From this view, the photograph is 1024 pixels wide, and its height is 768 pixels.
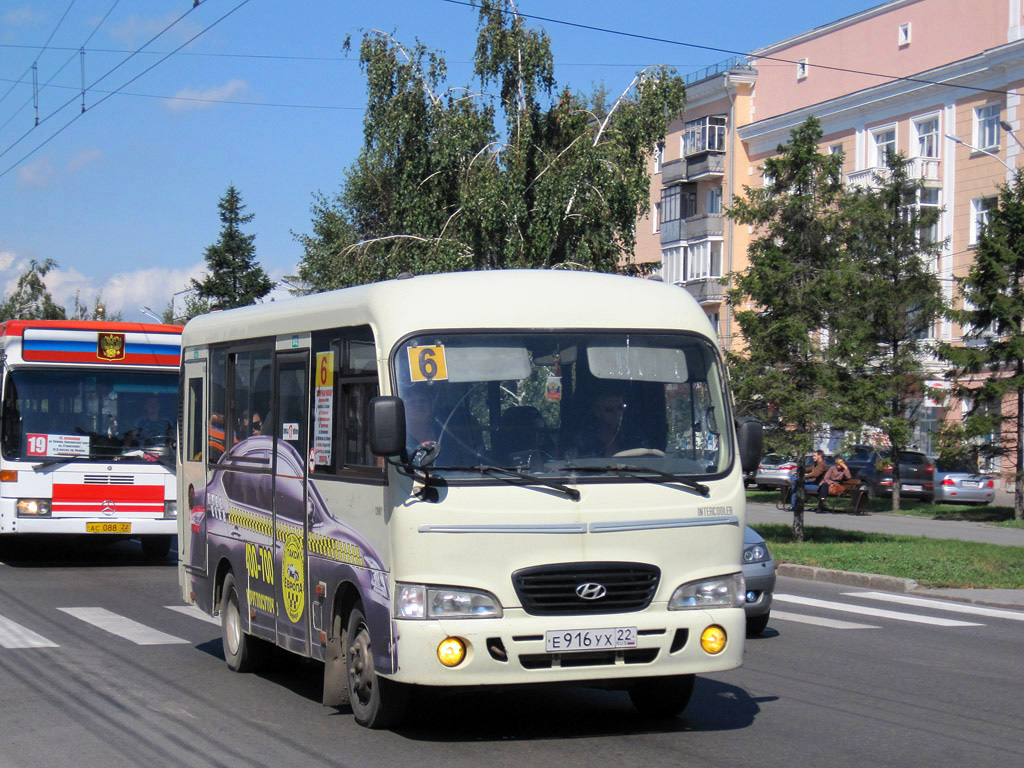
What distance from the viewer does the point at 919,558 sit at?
1962 centimetres

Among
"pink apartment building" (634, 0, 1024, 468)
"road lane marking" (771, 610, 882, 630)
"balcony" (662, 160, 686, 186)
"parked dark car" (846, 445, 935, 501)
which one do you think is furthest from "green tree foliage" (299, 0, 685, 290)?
"balcony" (662, 160, 686, 186)

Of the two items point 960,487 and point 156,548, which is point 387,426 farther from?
point 960,487

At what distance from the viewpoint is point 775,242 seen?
23797mm

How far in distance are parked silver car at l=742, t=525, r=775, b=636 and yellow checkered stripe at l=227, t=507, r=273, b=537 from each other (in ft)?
15.2

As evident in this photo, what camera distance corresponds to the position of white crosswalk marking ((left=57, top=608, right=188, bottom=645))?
11.6 meters

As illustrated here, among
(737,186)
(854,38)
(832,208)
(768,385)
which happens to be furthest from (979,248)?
(737,186)

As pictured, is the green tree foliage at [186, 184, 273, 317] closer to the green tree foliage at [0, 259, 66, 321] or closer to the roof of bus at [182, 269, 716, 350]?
the green tree foliage at [0, 259, 66, 321]

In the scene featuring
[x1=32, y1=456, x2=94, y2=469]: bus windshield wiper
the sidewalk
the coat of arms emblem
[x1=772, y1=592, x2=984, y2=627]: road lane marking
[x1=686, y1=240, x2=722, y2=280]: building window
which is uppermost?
[x1=686, y1=240, x2=722, y2=280]: building window

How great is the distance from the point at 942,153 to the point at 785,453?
1175 inches

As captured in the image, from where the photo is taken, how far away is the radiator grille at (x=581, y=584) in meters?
7.11

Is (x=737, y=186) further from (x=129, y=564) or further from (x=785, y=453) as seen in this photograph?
(x=129, y=564)

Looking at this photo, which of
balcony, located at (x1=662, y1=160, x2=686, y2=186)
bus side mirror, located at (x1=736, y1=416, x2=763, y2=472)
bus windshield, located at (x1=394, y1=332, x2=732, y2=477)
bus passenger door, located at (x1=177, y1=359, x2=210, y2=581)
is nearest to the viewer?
bus windshield, located at (x1=394, y1=332, x2=732, y2=477)

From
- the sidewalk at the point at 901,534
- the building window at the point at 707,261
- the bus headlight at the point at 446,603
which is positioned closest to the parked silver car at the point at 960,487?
the sidewalk at the point at 901,534

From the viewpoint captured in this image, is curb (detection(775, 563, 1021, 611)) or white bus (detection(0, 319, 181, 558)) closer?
curb (detection(775, 563, 1021, 611))
